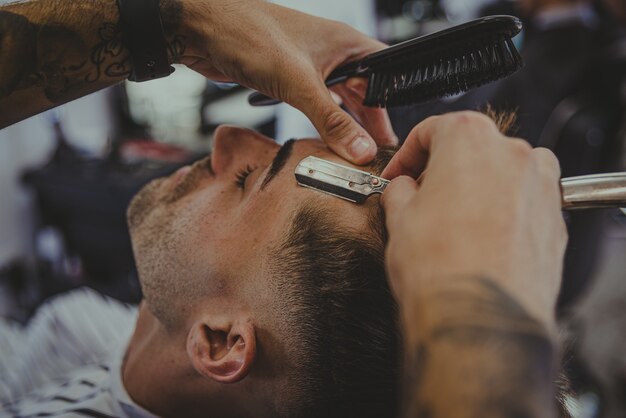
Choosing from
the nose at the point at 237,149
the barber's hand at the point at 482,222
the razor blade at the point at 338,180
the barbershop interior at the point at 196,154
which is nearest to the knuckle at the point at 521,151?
the barber's hand at the point at 482,222

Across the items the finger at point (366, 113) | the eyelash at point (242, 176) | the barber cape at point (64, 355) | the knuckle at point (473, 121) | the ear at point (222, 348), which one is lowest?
the barber cape at point (64, 355)

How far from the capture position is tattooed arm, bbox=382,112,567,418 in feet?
1.80

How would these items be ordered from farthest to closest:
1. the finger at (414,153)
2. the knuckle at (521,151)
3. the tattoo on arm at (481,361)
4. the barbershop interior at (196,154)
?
the barbershop interior at (196,154), the finger at (414,153), the knuckle at (521,151), the tattoo on arm at (481,361)

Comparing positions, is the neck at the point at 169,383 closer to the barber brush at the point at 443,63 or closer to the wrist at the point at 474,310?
the wrist at the point at 474,310

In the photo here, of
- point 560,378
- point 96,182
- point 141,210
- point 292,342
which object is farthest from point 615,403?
point 96,182

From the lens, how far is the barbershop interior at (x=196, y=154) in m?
2.60

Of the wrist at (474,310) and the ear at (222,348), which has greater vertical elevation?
the wrist at (474,310)

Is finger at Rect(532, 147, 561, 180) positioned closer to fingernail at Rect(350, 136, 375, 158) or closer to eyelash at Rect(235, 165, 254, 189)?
fingernail at Rect(350, 136, 375, 158)

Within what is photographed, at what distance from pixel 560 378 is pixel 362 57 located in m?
0.81

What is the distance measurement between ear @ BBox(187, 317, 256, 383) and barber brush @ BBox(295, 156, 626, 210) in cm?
31

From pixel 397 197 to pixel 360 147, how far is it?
12.8 inches

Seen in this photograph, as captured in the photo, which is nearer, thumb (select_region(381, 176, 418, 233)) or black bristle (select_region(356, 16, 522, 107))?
thumb (select_region(381, 176, 418, 233))

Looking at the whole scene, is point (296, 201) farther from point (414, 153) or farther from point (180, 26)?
point (180, 26)

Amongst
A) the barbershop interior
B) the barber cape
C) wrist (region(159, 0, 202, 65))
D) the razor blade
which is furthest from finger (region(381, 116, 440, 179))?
the barbershop interior
